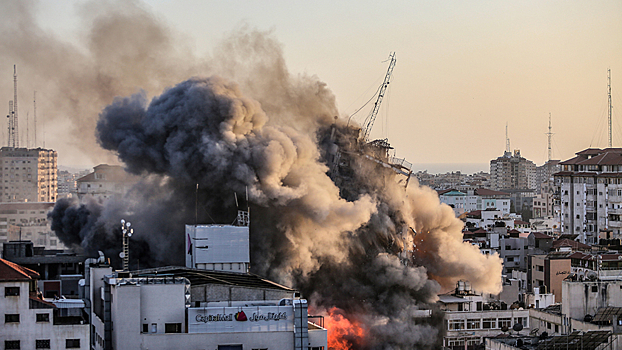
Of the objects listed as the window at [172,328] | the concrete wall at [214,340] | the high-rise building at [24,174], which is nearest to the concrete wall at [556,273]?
the concrete wall at [214,340]

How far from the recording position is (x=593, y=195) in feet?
355

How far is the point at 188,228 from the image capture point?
184 ft

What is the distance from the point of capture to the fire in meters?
58.7

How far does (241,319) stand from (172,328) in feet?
10.1

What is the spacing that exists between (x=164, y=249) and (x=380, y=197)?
61.8 feet

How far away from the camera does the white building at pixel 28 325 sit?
140ft

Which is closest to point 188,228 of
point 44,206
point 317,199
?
point 317,199

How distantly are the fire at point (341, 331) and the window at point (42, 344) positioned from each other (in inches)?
776

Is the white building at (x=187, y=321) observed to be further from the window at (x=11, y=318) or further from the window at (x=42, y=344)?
the window at (x=11, y=318)

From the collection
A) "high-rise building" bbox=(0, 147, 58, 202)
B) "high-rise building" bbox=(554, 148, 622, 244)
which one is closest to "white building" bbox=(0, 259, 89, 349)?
"high-rise building" bbox=(554, 148, 622, 244)

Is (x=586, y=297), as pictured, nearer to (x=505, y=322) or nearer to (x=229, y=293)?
(x=505, y=322)

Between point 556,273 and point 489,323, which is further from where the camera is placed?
point 556,273

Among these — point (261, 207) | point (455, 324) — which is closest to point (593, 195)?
point (455, 324)

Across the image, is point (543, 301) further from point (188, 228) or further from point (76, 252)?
point (76, 252)
